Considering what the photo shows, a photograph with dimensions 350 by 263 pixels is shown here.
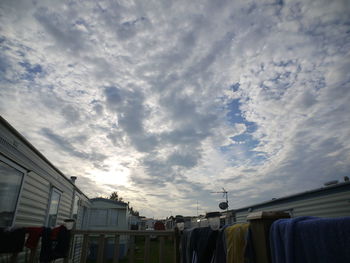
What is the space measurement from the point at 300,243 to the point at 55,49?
28.6 ft

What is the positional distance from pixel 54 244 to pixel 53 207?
15.9 ft

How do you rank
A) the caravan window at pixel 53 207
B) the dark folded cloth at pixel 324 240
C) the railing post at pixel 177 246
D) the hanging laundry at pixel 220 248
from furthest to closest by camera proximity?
1. the caravan window at pixel 53 207
2. the railing post at pixel 177 246
3. the hanging laundry at pixel 220 248
4. the dark folded cloth at pixel 324 240

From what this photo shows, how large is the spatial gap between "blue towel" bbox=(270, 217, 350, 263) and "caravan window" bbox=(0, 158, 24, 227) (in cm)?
574

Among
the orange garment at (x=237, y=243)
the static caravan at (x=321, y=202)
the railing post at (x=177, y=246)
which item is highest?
the static caravan at (x=321, y=202)

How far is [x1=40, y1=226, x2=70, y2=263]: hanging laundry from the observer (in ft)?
13.2

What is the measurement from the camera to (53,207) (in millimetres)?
8227

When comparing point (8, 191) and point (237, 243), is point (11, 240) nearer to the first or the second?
point (8, 191)

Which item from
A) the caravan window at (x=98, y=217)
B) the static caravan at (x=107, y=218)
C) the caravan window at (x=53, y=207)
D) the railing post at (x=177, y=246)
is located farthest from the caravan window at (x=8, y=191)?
the caravan window at (x=98, y=217)

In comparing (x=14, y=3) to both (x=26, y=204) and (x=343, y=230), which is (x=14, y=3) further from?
(x=343, y=230)

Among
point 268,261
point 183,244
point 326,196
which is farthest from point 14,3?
point 326,196

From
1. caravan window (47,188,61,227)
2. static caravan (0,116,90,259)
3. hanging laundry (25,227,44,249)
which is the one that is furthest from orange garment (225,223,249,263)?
caravan window (47,188,61,227)

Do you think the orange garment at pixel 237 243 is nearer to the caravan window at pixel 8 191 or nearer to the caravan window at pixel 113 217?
the caravan window at pixel 8 191

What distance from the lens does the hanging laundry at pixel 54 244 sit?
4031 millimetres

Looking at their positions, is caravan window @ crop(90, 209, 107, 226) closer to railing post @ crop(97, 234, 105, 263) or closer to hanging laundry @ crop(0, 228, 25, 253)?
hanging laundry @ crop(0, 228, 25, 253)
